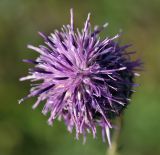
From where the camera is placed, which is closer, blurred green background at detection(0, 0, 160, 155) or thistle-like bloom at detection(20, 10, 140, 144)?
thistle-like bloom at detection(20, 10, 140, 144)

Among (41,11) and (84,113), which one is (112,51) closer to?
(84,113)

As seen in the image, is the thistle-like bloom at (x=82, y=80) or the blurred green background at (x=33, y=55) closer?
the thistle-like bloom at (x=82, y=80)

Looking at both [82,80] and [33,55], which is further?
[33,55]

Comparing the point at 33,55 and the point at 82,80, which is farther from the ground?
the point at 33,55
